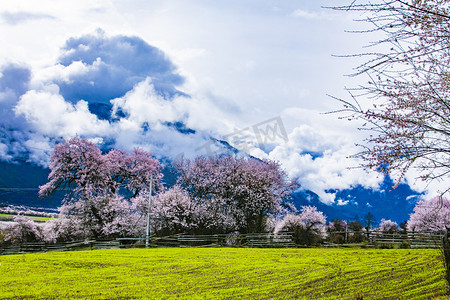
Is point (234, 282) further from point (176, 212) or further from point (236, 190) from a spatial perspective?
point (236, 190)

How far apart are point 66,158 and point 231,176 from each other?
14660mm

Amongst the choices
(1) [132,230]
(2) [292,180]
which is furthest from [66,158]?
(2) [292,180]

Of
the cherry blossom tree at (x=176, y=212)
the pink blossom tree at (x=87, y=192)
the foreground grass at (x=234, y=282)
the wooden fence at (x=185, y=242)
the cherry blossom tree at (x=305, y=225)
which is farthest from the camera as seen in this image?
the cherry blossom tree at (x=176, y=212)

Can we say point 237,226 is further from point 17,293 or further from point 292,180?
point 17,293

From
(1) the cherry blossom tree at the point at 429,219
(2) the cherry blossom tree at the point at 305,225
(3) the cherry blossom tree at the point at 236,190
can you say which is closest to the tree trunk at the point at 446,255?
(2) the cherry blossom tree at the point at 305,225

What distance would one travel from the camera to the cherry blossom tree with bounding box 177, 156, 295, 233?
30.3 metres

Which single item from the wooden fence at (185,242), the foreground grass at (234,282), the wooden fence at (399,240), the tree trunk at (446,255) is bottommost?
the wooden fence at (185,242)

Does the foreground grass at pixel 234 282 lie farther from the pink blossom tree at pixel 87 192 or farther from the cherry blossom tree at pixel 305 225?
the pink blossom tree at pixel 87 192

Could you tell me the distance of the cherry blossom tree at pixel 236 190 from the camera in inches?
1192

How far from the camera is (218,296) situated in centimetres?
717

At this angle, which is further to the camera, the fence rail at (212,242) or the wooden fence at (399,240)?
the fence rail at (212,242)

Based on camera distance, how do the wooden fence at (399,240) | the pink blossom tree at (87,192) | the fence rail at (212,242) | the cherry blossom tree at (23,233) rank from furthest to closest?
1. the cherry blossom tree at (23,233)
2. the pink blossom tree at (87,192)
3. the fence rail at (212,242)
4. the wooden fence at (399,240)

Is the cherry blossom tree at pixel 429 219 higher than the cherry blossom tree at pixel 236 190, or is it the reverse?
the cherry blossom tree at pixel 236 190

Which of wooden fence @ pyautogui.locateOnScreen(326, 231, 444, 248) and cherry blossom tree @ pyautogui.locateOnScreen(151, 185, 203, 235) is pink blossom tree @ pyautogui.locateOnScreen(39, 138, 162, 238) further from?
wooden fence @ pyautogui.locateOnScreen(326, 231, 444, 248)
